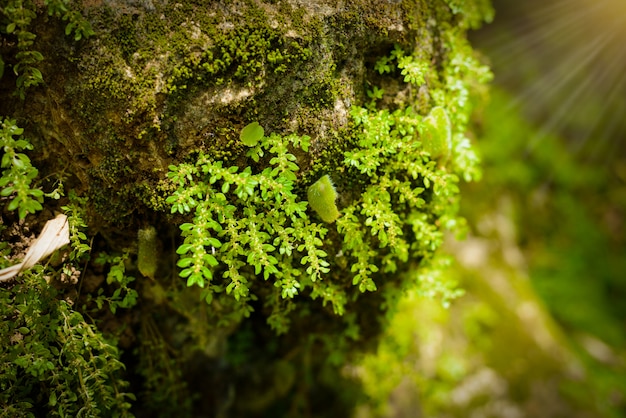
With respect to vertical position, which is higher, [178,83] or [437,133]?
[178,83]

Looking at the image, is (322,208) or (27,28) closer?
(27,28)

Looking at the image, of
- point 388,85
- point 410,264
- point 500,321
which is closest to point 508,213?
point 500,321

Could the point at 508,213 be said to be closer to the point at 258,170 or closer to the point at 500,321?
the point at 500,321

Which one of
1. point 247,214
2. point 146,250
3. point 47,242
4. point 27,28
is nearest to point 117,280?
point 146,250

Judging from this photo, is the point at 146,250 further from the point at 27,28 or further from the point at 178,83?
the point at 27,28

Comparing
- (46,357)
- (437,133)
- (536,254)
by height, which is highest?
(437,133)

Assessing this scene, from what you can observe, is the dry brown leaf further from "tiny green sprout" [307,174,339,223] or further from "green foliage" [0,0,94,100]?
"tiny green sprout" [307,174,339,223]

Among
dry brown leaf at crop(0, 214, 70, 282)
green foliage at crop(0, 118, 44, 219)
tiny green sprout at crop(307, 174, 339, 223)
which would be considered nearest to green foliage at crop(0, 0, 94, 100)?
green foliage at crop(0, 118, 44, 219)
